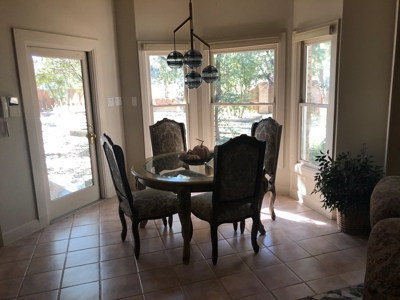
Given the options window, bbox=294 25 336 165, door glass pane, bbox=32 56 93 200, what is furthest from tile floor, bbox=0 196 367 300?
window, bbox=294 25 336 165

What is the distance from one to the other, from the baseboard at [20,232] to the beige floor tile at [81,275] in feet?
2.95

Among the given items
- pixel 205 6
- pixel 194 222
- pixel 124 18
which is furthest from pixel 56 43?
pixel 194 222

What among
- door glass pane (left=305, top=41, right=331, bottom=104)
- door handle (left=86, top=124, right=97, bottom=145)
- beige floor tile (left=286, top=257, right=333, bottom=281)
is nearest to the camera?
beige floor tile (left=286, top=257, right=333, bottom=281)

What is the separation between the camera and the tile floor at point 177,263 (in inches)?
89.0

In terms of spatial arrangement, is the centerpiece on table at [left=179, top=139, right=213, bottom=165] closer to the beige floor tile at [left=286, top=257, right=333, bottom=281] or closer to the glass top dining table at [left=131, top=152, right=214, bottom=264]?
the glass top dining table at [left=131, top=152, right=214, bottom=264]

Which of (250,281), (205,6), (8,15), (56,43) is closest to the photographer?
(250,281)

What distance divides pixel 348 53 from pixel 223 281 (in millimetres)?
2352

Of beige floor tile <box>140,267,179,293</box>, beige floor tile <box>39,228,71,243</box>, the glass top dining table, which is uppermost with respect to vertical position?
the glass top dining table

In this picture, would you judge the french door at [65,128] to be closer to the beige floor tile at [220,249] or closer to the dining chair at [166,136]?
the dining chair at [166,136]

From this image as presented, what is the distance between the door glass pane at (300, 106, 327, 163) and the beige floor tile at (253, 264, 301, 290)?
1.53m

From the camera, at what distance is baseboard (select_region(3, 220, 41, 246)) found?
3.03 metres

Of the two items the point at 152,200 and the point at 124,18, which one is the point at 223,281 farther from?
the point at 124,18

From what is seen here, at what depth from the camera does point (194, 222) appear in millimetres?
3438

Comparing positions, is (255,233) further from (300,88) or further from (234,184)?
(300,88)
